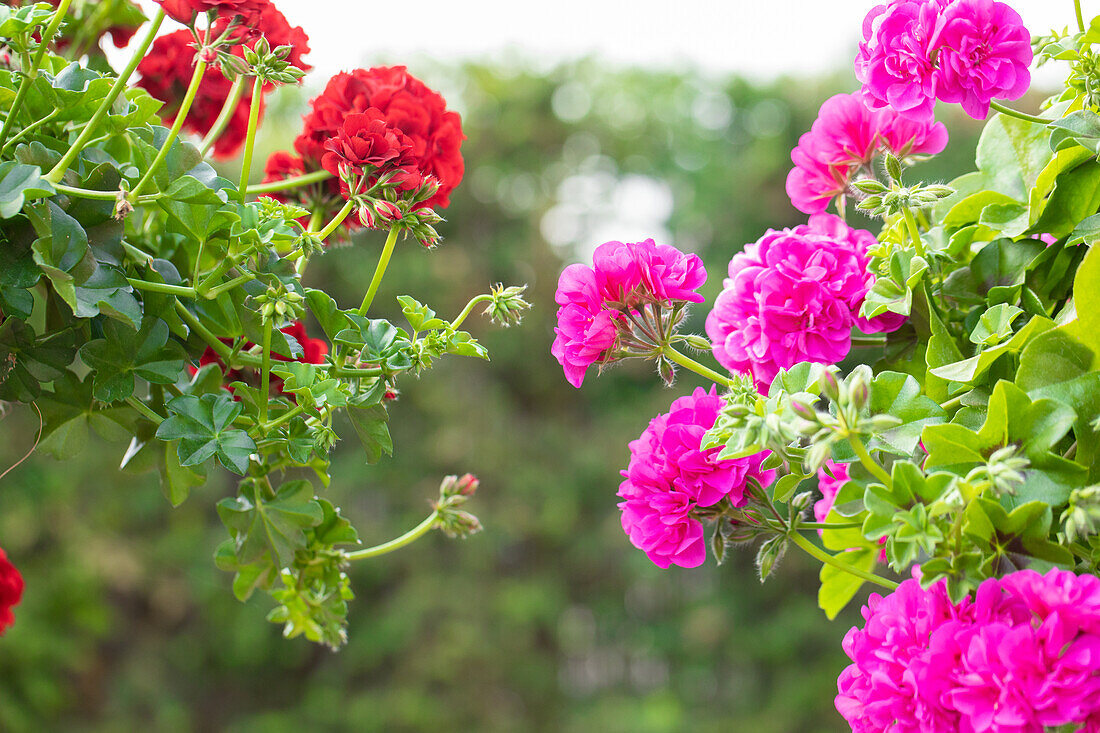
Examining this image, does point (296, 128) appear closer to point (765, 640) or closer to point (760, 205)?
point (760, 205)

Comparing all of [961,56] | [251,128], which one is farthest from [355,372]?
[961,56]

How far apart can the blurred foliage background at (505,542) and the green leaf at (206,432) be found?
2.84 metres

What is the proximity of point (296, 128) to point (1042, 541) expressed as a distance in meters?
3.57

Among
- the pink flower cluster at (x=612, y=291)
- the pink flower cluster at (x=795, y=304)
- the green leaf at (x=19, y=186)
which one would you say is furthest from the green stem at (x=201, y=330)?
the pink flower cluster at (x=795, y=304)

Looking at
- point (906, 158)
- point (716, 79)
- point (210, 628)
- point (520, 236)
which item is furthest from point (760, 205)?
point (906, 158)

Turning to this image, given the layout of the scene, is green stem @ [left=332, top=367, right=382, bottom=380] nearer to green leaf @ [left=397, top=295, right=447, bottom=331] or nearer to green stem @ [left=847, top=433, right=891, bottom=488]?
green leaf @ [left=397, top=295, right=447, bottom=331]

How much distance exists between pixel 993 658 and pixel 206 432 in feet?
1.40

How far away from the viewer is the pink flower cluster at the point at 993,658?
414mm

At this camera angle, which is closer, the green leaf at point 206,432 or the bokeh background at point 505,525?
the green leaf at point 206,432

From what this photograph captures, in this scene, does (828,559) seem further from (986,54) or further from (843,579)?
(986,54)

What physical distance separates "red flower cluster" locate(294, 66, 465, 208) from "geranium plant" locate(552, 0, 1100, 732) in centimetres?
14

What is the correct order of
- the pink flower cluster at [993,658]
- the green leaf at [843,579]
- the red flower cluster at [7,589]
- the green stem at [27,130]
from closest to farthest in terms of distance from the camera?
the pink flower cluster at [993,658]
the green stem at [27,130]
the green leaf at [843,579]
the red flower cluster at [7,589]

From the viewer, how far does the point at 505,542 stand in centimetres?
356

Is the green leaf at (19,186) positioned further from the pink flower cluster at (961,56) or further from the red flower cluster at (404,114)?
the pink flower cluster at (961,56)
